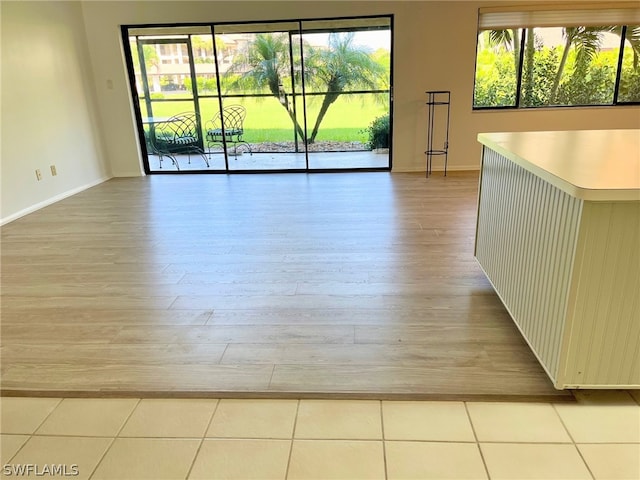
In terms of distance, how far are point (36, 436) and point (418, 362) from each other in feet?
5.04

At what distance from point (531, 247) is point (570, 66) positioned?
5081 mm

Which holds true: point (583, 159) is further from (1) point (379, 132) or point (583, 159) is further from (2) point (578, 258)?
(1) point (379, 132)

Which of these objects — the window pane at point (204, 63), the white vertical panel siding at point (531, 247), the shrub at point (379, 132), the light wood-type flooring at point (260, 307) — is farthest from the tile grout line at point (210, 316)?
the window pane at point (204, 63)

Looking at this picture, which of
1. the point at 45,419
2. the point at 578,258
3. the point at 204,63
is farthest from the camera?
the point at 204,63

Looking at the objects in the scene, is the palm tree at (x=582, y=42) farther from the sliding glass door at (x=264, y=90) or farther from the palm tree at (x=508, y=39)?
the sliding glass door at (x=264, y=90)

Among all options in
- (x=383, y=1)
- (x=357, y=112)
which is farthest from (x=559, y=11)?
(x=357, y=112)

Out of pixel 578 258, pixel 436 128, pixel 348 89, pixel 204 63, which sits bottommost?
pixel 578 258

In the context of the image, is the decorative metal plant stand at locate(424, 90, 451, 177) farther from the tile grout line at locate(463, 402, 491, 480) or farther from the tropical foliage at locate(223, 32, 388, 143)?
the tile grout line at locate(463, 402, 491, 480)

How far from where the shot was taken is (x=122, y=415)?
169 centimetres

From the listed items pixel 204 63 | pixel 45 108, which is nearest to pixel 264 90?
pixel 204 63

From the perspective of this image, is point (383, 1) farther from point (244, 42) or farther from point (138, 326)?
point (138, 326)

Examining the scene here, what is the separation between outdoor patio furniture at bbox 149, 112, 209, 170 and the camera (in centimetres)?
643

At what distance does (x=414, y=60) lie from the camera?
570 centimetres

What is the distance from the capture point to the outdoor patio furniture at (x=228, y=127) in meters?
6.30
